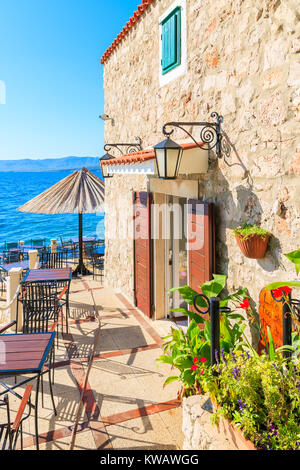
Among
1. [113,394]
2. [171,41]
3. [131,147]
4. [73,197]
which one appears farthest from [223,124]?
[73,197]

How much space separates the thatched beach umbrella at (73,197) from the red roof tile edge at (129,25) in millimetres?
3423

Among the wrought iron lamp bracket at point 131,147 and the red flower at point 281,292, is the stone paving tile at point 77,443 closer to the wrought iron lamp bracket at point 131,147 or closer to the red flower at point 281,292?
the red flower at point 281,292

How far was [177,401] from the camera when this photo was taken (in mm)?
3891

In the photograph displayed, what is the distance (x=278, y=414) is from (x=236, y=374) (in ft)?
1.21

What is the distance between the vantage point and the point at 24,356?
3.41 meters

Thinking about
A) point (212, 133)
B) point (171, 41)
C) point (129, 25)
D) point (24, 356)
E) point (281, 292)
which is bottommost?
point (24, 356)

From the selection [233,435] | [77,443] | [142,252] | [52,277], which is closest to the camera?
[233,435]

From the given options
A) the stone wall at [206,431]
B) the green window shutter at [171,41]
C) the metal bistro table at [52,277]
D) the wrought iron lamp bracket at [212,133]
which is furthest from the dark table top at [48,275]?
the green window shutter at [171,41]

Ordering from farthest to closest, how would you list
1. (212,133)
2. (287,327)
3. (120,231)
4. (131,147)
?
1. (120,231)
2. (131,147)
3. (212,133)
4. (287,327)

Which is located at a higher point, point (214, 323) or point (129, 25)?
point (129, 25)

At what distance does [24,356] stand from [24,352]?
0.09m

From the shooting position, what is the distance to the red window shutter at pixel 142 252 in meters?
6.41

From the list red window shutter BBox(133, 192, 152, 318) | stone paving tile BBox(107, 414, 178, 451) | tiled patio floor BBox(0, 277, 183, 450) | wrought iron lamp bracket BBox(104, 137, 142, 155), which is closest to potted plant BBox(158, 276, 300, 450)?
stone paving tile BBox(107, 414, 178, 451)

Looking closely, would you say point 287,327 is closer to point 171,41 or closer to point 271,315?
point 271,315
